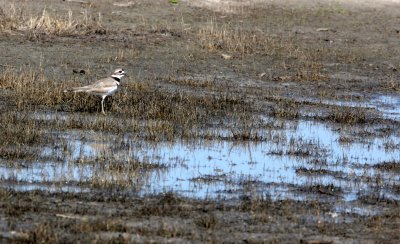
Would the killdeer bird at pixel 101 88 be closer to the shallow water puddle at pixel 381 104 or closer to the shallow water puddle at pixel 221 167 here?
the shallow water puddle at pixel 221 167

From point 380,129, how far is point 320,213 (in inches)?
250

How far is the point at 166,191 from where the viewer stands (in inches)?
449

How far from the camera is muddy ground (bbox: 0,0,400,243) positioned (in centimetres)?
1000

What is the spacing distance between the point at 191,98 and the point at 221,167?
5.12 metres

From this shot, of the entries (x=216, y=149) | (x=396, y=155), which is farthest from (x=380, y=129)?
(x=216, y=149)

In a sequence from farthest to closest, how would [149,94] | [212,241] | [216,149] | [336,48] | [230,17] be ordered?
[230,17], [336,48], [149,94], [216,149], [212,241]

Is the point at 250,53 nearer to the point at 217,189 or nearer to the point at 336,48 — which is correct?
the point at 336,48

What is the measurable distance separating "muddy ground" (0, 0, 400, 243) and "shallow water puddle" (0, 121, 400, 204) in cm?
8

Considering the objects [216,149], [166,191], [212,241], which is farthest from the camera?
[216,149]

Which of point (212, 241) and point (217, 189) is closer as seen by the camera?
point (212, 241)

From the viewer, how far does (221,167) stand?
43.3 feet

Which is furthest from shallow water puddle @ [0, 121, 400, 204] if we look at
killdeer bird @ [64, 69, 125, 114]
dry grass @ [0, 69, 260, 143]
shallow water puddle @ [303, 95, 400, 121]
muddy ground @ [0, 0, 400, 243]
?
shallow water puddle @ [303, 95, 400, 121]

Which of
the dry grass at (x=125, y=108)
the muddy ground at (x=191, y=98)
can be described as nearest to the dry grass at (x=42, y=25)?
the muddy ground at (x=191, y=98)

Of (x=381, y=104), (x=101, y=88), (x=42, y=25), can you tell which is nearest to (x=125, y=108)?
(x=101, y=88)
